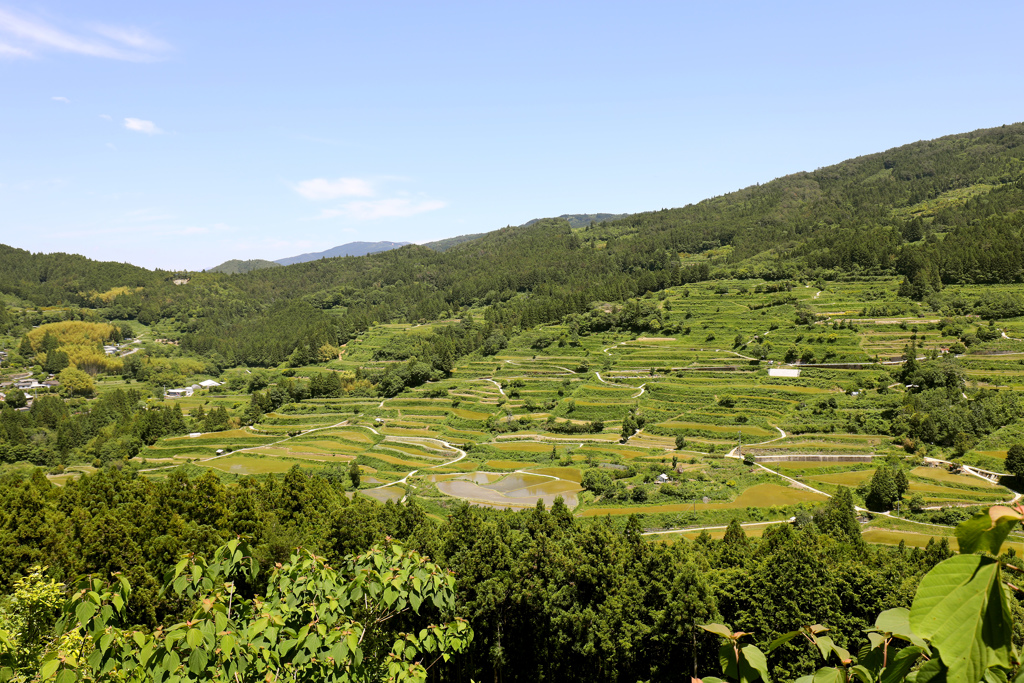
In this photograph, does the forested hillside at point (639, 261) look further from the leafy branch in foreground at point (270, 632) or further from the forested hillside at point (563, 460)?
the leafy branch in foreground at point (270, 632)

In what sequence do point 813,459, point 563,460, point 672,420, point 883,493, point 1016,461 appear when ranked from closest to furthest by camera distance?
1. point 883,493
2. point 1016,461
3. point 813,459
4. point 563,460
5. point 672,420

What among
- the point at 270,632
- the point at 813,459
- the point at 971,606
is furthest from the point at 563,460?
the point at 971,606

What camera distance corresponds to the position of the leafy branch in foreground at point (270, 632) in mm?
5688

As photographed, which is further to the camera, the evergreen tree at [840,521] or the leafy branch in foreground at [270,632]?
the evergreen tree at [840,521]

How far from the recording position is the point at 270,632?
20.2 feet

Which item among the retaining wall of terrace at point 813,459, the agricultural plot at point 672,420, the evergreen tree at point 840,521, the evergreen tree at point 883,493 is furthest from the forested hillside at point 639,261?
the evergreen tree at point 840,521

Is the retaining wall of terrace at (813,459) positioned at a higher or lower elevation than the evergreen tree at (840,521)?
lower

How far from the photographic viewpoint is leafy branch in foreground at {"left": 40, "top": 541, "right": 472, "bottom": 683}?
569 cm

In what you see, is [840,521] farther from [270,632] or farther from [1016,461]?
[270,632]

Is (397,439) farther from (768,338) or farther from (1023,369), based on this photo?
(1023,369)

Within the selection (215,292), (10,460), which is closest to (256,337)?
(215,292)

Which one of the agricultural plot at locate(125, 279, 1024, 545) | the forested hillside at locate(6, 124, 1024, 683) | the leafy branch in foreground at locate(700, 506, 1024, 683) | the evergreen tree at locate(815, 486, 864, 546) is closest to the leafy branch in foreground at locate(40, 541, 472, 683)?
the forested hillside at locate(6, 124, 1024, 683)

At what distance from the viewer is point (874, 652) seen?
2.47m

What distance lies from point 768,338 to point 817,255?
128ft
